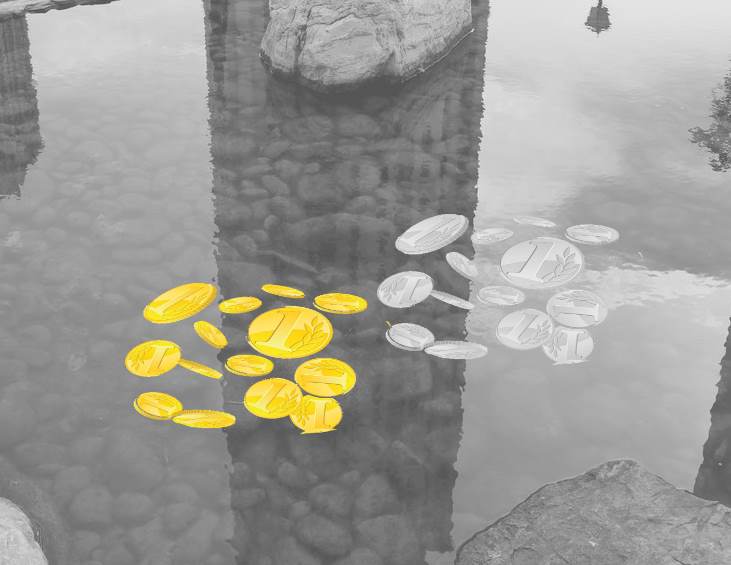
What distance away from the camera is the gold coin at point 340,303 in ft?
10.1

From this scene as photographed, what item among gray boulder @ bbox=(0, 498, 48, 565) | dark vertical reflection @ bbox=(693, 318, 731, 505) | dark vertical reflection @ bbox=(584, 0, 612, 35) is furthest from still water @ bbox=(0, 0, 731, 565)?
dark vertical reflection @ bbox=(584, 0, 612, 35)

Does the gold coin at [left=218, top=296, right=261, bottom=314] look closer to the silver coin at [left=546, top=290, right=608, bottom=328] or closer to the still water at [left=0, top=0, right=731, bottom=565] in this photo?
the still water at [left=0, top=0, right=731, bottom=565]

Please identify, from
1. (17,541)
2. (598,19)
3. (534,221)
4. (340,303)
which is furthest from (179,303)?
(598,19)

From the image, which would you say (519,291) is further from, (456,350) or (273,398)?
(273,398)

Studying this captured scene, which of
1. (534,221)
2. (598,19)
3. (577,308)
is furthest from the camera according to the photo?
(598,19)

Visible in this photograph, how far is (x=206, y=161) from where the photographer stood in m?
4.13

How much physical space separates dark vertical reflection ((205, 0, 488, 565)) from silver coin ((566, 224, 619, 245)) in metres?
0.49

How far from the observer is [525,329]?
2994 mm

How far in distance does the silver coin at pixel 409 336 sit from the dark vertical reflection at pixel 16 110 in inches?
81.3

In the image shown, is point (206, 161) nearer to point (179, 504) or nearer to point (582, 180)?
point (582, 180)

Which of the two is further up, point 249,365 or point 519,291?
point 519,291

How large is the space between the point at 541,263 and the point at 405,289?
0.62 meters

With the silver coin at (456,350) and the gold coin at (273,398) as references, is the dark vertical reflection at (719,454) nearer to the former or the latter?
the silver coin at (456,350)

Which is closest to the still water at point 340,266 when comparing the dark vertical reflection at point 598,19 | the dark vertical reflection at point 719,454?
the dark vertical reflection at point 719,454
